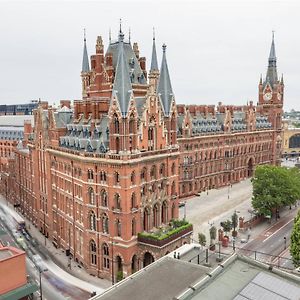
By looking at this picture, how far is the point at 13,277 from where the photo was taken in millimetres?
46312

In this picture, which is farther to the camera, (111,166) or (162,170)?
(162,170)

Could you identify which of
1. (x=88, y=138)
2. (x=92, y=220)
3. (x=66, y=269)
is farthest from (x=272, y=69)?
(x=66, y=269)

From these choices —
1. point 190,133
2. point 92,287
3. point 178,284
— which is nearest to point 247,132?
point 190,133

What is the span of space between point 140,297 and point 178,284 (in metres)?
4.89

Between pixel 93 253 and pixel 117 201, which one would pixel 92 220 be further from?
pixel 117 201

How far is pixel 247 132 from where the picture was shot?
5600 inches

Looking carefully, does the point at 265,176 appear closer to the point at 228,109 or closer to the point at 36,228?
the point at 228,109

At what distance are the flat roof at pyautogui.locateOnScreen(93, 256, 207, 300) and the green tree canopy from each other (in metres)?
51.3

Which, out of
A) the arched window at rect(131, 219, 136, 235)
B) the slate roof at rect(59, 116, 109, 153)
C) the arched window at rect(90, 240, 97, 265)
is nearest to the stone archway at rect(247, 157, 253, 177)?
the slate roof at rect(59, 116, 109, 153)

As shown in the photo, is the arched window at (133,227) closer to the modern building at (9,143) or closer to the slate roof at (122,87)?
the slate roof at (122,87)

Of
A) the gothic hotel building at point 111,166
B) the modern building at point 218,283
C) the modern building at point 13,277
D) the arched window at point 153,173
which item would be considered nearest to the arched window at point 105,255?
the gothic hotel building at point 111,166

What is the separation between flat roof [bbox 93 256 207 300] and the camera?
3781 cm

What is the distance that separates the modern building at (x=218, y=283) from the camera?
91.2 ft

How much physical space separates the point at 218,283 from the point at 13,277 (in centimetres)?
2820
